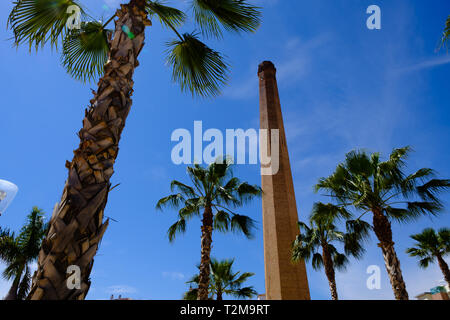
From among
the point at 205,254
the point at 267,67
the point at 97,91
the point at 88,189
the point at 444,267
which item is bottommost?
the point at 88,189

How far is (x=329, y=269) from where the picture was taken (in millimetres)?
13758

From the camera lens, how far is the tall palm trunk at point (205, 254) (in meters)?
10.9

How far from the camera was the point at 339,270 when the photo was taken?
569 inches

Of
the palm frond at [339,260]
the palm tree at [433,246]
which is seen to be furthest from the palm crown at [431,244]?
the palm frond at [339,260]

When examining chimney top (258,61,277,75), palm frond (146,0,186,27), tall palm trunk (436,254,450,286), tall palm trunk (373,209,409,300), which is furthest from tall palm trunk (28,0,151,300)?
tall palm trunk (436,254,450,286)

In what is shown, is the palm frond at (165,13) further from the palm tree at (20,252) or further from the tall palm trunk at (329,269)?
the palm tree at (20,252)

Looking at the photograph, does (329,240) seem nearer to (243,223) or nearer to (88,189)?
(243,223)

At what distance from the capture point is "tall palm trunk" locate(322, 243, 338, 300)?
13.6m

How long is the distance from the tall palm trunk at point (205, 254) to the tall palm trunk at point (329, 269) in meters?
6.27

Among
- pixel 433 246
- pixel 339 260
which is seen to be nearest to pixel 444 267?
pixel 433 246

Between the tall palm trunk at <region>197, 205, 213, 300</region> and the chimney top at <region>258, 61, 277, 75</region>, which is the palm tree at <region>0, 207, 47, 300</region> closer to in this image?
the tall palm trunk at <region>197, 205, 213, 300</region>

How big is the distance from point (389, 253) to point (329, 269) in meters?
5.47

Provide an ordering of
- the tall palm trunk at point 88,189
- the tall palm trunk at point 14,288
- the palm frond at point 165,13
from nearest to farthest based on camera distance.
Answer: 1. the tall palm trunk at point 88,189
2. the palm frond at point 165,13
3. the tall palm trunk at point 14,288

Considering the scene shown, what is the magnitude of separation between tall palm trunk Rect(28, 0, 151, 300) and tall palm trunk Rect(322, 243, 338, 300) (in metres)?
13.9
